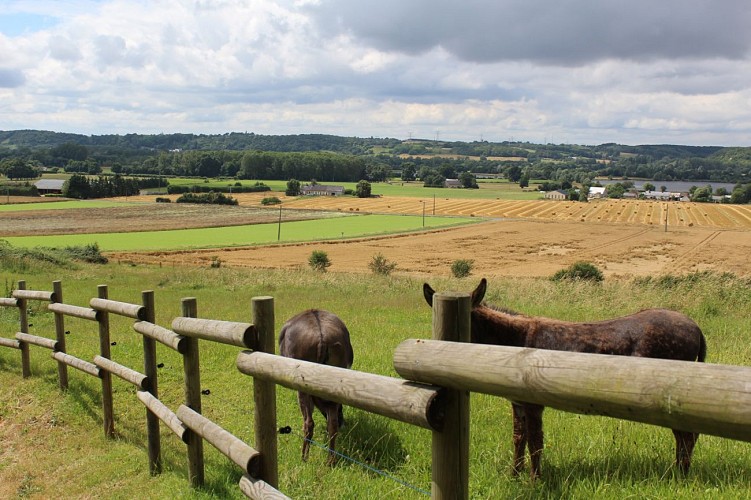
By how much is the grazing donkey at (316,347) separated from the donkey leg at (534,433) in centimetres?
195

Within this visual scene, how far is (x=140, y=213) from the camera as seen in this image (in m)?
82.7

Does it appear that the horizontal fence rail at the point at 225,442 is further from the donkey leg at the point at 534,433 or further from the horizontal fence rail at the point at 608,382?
the donkey leg at the point at 534,433

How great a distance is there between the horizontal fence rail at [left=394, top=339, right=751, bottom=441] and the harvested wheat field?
3702cm

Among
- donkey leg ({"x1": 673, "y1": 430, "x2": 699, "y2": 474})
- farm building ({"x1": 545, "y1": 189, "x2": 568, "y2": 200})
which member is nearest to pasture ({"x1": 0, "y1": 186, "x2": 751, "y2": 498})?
donkey leg ({"x1": 673, "y1": 430, "x2": 699, "y2": 474})

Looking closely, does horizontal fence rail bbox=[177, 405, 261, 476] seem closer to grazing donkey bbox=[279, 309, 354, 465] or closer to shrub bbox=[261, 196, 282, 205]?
grazing donkey bbox=[279, 309, 354, 465]

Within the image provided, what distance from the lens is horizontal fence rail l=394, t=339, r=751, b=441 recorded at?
171 centimetres

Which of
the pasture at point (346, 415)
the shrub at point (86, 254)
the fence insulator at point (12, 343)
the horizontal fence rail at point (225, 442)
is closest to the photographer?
the horizontal fence rail at point (225, 442)

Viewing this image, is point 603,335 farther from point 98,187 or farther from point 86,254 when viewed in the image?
point 98,187

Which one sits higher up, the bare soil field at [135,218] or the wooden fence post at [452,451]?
the wooden fence post at [452,451]

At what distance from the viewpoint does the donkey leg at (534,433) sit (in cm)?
480

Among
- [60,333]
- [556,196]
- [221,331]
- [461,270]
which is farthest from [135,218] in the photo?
[556,196]

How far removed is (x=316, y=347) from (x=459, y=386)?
415 cm

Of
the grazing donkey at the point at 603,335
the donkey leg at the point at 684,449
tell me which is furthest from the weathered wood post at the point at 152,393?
the donkey leg at the point at 684,449

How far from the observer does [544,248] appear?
185ft
